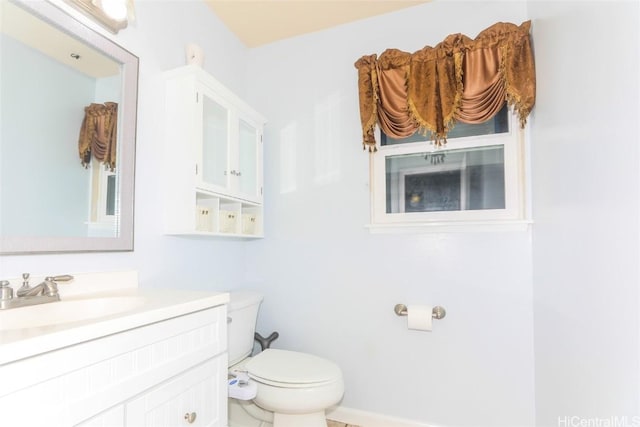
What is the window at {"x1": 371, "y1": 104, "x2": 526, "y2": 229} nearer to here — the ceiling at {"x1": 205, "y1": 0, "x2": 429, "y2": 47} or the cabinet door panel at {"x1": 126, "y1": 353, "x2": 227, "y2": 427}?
the ceiling at {"x1": 205, "y1": 0, "x2": 429, "y2": 47}

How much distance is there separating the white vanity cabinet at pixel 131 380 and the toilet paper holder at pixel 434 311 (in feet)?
3.24

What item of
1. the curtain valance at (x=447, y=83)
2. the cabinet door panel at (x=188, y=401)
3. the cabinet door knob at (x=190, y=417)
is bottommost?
the cabinet door knob at (x=190, y=417)

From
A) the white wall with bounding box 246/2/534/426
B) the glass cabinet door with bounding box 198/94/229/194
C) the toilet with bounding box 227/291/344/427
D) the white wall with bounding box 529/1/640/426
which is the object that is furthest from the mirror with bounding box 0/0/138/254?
the white wall with bounding box 529/1/640/426

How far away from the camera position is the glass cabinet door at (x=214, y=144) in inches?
62.7

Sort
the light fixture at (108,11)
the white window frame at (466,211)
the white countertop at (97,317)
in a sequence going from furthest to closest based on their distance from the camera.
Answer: the white window frame at (466,211) < the light fixture at (108,11) < the white countertop at (97,317)

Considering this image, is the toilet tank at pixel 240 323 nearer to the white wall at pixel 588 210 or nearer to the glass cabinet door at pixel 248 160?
the glass cabinet door at pixel 248 160

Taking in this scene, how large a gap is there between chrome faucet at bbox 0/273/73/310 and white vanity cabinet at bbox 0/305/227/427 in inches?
14.9

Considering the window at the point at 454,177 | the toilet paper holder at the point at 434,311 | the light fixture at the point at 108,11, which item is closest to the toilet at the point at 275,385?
the toilet paper holder at the point at 434,311

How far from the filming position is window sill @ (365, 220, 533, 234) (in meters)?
1.66

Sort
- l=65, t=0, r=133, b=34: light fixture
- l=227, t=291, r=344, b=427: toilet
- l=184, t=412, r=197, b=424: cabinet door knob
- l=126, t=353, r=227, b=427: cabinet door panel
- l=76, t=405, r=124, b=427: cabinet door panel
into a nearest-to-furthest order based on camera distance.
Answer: l=76, t=405, r=124, b=427: cabinet door panel, l=126, t=353, r=227, b=427: cabinet door panel, l=184, t=412, r=197, b=424: cabinet door knob, l=65, t=0, r=133, b=34: light fixture, l=227, t=291, r=344, b=427: toilet

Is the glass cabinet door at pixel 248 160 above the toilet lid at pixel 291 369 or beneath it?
above

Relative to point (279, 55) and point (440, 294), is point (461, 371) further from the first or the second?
point (279, 55)

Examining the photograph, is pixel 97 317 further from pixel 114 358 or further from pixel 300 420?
pixel 300 420

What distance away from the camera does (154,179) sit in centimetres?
149
